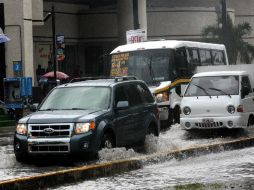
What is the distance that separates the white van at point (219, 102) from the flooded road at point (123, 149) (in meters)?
0.39

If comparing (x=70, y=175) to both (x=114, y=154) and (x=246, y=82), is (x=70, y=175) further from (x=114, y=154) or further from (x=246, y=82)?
(x=246, y=82)

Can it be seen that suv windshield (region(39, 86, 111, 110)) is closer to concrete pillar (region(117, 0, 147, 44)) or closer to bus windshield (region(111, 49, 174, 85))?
bus windshield (region(111, 49, 174, 85))

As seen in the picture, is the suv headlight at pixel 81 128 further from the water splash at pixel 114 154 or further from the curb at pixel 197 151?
the curb at pixel 197 151

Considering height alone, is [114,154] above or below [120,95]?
below

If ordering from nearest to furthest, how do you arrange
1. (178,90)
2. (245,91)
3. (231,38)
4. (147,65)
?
(245,91) → (178,90) → (147,65) → (231,38)

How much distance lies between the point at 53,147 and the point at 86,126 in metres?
0.73

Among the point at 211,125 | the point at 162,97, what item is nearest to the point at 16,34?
the point at 162,97

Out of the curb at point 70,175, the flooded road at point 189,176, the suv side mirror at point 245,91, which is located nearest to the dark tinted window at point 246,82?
the suv side mirror at point 245,91

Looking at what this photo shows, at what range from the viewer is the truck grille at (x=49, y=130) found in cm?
1267

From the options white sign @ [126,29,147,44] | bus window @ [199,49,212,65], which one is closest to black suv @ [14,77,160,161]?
bus window @ [199,49,212,65]

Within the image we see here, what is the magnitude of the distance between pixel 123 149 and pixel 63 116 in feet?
4.76

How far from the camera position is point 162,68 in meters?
23.1

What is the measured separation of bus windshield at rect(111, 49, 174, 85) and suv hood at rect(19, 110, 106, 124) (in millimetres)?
9639

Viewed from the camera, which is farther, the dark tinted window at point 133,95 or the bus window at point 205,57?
the bus window at point 205,57
